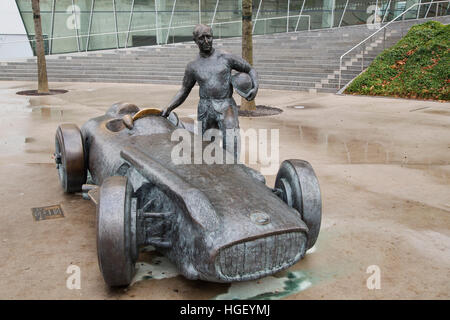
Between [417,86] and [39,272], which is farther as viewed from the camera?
[417,86]

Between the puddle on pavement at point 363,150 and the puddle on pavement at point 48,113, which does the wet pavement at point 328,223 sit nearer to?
the puddle on pavement at point 363,150

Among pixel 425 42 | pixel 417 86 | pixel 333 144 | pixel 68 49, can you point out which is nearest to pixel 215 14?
pixel 68 49

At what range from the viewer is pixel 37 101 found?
13.4 m

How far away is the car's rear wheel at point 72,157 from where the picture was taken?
5.05m

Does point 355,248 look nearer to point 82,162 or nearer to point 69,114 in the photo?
point 82,162

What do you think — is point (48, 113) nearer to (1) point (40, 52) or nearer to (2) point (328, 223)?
(1) point (40, 52)

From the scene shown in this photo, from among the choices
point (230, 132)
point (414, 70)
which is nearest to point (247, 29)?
point (414, 70)

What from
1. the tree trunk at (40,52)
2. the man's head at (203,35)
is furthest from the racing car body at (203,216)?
the tree trunk at (40,52)

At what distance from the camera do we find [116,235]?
3066 millimetres

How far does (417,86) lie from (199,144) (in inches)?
439

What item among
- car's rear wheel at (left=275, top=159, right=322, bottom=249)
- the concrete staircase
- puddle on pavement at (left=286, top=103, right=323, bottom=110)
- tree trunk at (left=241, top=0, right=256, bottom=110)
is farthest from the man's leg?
the concrete staircase

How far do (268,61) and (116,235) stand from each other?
52.7 ft

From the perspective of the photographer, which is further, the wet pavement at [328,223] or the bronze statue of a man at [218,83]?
the bronze statue of a man at [218,83]
